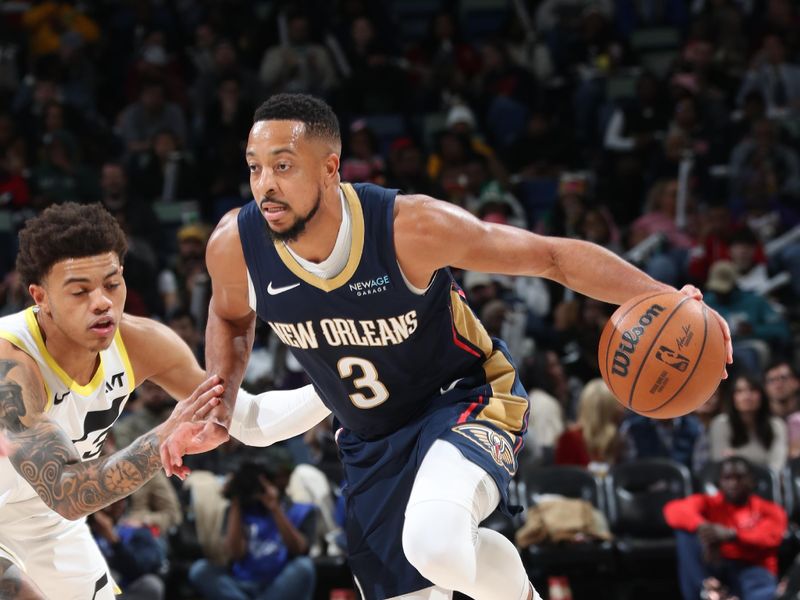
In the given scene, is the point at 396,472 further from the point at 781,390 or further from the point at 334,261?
the point at 781,390

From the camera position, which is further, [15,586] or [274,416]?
[274,416]

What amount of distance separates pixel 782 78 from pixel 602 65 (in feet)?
5.83

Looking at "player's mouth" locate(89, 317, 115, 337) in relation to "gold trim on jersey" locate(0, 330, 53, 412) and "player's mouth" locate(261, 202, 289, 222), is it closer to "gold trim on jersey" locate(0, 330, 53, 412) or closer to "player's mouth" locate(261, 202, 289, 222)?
"gold trim on jersey" locate(0, 330, 53, 412)

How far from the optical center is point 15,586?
11.9 feet

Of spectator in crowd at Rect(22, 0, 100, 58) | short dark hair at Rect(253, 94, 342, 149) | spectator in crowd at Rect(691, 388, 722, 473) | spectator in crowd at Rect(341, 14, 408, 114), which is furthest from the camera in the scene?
spectator in crowd at Rect(22, 0, 100, 58)

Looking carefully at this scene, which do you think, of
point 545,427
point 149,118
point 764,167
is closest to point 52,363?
point 545,427

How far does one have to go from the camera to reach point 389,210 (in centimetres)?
426

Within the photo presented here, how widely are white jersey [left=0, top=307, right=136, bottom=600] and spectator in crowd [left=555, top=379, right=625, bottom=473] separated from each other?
15.4 feet

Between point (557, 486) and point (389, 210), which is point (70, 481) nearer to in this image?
point (389, 210)

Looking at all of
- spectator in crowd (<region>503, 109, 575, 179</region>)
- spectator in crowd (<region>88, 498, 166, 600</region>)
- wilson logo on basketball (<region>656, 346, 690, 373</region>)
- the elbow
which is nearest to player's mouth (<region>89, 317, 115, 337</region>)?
the elbow

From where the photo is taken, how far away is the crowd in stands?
7895 mm

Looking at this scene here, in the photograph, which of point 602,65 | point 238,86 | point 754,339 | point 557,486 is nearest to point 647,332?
→ point 557,486

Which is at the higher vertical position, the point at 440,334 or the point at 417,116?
the point at 417,116

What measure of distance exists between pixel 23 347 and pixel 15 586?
2.62 feet
